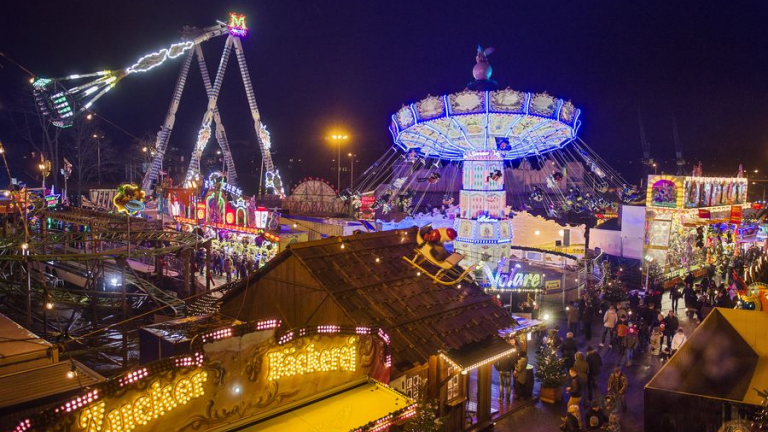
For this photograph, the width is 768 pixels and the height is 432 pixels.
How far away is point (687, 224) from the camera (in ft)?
79.0

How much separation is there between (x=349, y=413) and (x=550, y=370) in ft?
21.2

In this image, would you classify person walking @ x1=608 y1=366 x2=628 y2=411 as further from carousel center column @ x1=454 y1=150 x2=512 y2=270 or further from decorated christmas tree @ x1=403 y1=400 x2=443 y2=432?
carousel center column @ x1=454 y1=150 x2=512 y2=270

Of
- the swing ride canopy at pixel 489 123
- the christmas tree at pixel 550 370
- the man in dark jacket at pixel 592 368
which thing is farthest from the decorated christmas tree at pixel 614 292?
the christmas tree at pixel 550 370

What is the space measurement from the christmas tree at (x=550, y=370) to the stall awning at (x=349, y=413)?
563 cm

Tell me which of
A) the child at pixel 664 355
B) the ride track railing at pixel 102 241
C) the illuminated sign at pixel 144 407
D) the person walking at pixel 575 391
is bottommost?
the child at pixel 664 355

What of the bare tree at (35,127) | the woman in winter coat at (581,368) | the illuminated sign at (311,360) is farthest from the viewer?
the bare tree at (35,127)

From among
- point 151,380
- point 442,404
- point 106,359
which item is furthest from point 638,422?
point 106,359

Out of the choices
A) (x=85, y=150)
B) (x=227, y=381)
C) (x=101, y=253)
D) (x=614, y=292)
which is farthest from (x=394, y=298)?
(x=85, y=150)

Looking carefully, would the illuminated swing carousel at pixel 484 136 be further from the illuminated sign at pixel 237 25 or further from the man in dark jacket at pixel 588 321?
the illuminated sign at pixel 237 25

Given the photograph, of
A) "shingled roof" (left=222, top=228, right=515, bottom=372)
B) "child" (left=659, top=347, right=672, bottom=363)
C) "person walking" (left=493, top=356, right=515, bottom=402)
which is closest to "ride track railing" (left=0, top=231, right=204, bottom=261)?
"shingled roof" (left=222, top=228, right=515, bottom=372)

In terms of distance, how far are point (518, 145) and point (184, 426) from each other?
20.6m

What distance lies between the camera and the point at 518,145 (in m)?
23.1

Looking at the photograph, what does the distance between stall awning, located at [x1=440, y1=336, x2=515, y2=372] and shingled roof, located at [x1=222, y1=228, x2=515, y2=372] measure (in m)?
0.19

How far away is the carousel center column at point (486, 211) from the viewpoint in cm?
2178
